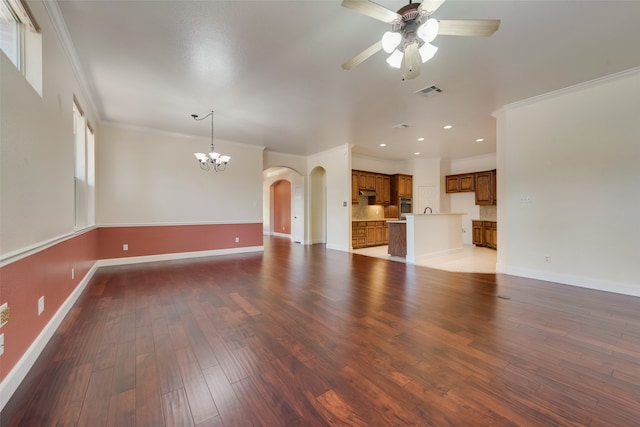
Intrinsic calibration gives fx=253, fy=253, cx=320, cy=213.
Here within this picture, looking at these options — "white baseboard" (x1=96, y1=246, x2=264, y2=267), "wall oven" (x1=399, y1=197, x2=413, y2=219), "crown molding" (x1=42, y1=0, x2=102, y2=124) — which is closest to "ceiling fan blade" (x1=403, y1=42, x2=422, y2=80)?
"crown molding" (x1=42, y1=0, x2=102, y2=124)

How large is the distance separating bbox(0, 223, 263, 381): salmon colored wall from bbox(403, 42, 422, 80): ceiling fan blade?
316cm

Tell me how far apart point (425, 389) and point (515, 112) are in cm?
472

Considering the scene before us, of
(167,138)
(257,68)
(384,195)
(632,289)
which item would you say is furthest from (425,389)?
(384,195)

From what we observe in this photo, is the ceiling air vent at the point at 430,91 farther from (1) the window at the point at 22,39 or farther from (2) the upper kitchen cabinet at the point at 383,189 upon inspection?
(2) the upper kitchen cabinet at the point at 383,189

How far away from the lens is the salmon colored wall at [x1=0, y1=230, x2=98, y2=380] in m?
1.58

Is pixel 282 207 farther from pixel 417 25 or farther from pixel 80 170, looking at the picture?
pixel 417 25

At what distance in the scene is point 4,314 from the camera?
4.99ft

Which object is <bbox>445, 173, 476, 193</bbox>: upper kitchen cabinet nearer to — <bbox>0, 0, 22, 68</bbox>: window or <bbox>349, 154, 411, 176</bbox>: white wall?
<bbox>349, 154, 411, 176</bbox>: white wall

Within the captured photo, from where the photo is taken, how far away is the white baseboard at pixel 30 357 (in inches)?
59.8

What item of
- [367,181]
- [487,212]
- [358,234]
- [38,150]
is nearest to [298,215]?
[358,234]

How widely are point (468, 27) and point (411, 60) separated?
1.42 feet

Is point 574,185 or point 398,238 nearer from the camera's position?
point 574,185

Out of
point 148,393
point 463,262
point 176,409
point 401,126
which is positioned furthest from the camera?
point 463,262

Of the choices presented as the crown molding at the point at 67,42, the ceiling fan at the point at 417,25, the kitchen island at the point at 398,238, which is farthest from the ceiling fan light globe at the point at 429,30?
the kitchen island at the point at 398,238
